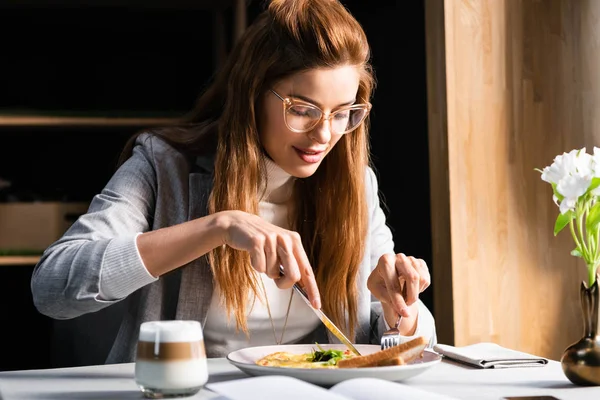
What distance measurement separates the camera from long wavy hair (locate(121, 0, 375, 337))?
1748 millimetres

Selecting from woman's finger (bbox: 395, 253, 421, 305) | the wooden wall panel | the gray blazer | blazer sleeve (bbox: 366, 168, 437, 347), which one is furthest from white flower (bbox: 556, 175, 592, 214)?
the wooden wall panel

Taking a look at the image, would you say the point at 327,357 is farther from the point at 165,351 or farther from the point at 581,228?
the point at 581,228

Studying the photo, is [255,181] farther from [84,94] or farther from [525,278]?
[84,94]

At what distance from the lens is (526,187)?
8.43 ft

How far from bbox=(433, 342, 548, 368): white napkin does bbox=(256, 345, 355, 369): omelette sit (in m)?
0.22

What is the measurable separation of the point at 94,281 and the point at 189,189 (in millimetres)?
433

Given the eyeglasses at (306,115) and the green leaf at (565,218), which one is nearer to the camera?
the green leaf at (565,218)

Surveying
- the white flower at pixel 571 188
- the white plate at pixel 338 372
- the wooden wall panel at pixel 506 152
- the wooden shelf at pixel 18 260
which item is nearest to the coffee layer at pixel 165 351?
the white plate at pixel 338 372

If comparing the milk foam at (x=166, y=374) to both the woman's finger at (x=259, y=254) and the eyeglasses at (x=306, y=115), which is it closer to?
the woman's finger at (x=259, y=254)

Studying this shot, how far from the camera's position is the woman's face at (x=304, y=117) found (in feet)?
5.55

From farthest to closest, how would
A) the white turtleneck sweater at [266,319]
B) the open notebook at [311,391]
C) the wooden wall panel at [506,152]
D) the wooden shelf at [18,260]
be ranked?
A: the wooden shelf at [18,260]
the wooden wall panel at [506,152]
the white turtleneck sweater at [266,319]
the open notebook at [311,391]

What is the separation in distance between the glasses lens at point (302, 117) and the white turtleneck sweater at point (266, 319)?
0.63 ft

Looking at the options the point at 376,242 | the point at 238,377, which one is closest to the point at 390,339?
the point at 238,377

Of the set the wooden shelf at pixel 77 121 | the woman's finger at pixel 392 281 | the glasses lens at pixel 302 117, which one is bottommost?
the woman's finger at pixel 392 281
